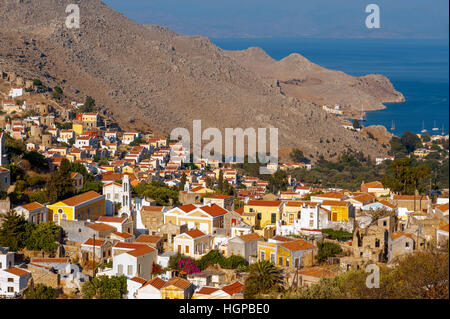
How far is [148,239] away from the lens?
18.9 metres

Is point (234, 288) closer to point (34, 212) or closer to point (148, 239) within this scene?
point (148, 239)

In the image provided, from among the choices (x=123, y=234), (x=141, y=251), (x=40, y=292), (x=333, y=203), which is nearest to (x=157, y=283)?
(x=141, y=251)

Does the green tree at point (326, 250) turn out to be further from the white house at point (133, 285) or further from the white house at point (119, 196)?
the white house at point (119, 196)

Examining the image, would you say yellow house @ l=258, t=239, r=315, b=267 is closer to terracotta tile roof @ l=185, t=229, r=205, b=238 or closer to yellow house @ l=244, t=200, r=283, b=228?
terracotta tile roof @ l=185, t=229, r=205, b=238

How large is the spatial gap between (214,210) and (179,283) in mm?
4306

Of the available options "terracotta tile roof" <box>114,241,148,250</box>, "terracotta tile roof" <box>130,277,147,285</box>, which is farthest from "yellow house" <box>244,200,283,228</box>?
"terracotta tile roof" <box>130,277,147,285</box>

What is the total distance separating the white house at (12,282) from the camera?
1720 centimetres

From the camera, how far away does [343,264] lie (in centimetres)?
1634

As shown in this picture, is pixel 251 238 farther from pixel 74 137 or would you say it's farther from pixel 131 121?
pixel 131 121

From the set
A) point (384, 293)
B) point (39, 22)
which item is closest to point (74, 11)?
point (39, 22)

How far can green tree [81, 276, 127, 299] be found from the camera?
1647cm

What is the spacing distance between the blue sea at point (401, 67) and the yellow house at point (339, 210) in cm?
4748

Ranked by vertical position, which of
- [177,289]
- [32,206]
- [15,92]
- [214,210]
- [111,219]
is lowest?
[177,289]
